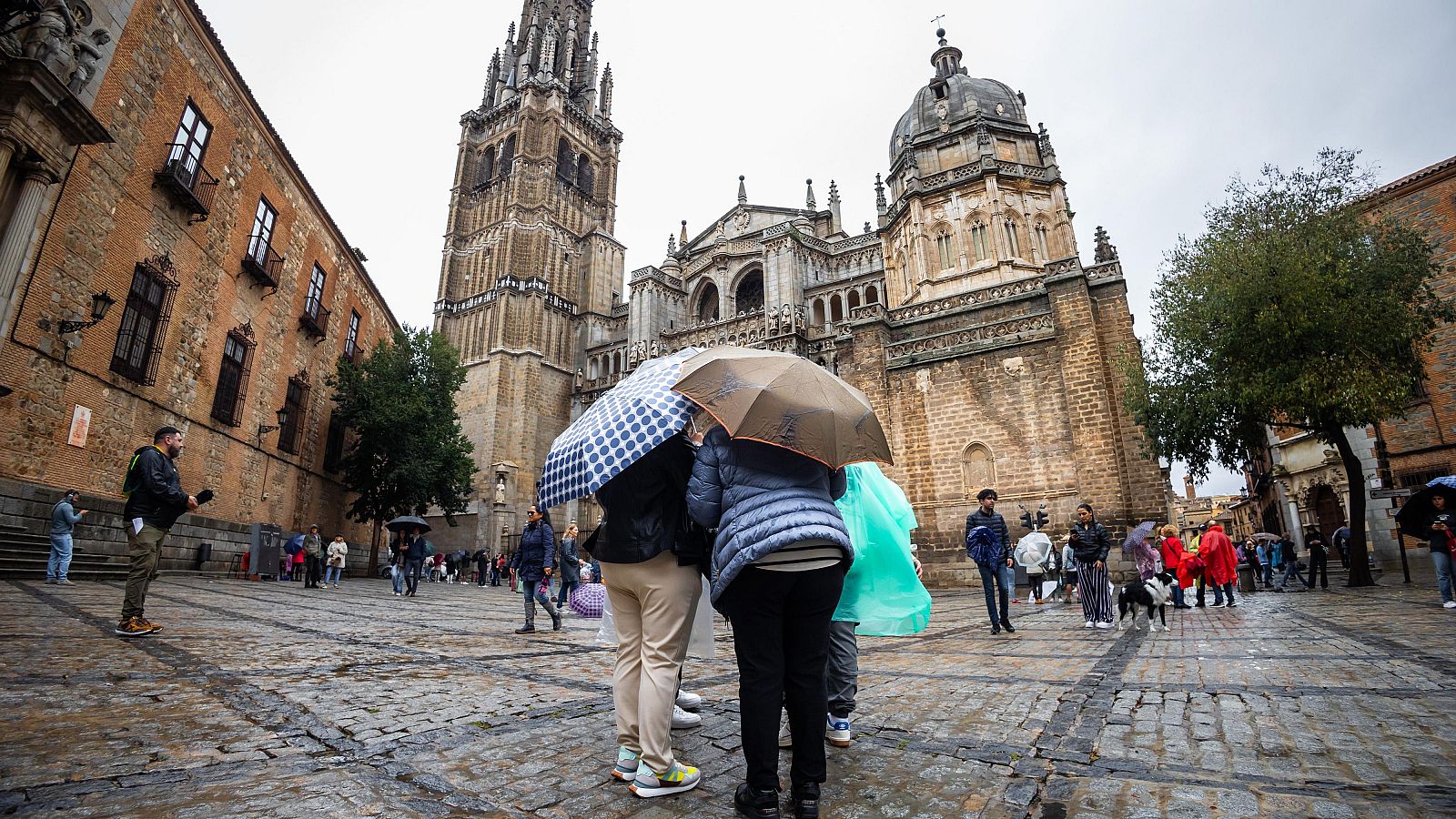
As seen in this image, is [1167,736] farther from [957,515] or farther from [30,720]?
[957,515]

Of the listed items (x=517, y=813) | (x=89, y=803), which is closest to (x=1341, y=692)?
(x=517, y=813)

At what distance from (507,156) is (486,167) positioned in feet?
7.21

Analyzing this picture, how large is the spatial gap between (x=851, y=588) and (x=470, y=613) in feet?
30.5

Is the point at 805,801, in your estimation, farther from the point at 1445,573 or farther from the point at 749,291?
the point at 749,291

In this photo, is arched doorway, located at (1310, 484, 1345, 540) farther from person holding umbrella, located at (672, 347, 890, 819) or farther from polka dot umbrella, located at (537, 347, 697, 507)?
polka dot umbrella, located at (537, 347, 697, 507)

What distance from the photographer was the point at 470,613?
34.5 ft

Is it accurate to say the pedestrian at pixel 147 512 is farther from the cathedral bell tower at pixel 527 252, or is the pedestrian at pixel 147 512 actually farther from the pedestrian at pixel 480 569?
the cathedral bell tower at pixel 527 252

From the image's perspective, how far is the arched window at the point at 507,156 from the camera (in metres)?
42.5

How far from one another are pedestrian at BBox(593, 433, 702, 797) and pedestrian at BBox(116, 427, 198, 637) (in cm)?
469

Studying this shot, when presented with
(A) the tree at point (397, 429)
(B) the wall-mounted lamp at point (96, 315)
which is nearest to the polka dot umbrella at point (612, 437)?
(B) the wall-mounted lamp at point (96, 315)

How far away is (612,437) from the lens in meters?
2.50

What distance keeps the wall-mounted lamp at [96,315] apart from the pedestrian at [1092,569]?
51.3 ft

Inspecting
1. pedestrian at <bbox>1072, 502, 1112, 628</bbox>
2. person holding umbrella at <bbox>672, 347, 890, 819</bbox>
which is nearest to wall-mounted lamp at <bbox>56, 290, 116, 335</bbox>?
person holding umbrella at <bbox>672, 347, 890, 819</bbox>

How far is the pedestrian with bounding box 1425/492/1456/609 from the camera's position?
7.88 metres
